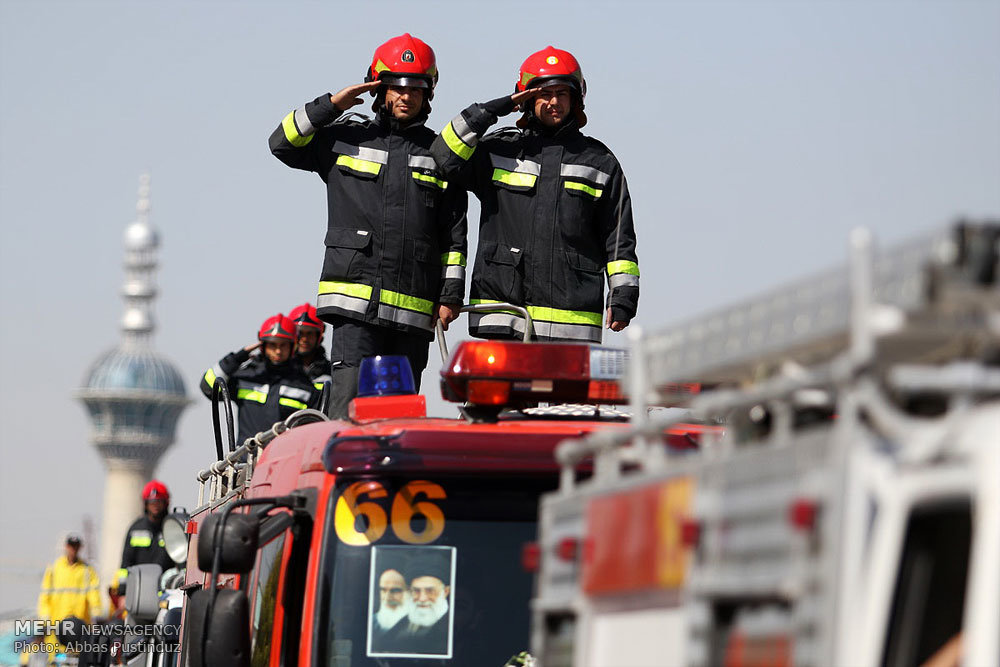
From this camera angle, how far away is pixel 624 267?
7.98 metres

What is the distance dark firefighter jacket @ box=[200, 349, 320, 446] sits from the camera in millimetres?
10227

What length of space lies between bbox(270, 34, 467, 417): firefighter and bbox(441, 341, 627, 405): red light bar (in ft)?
7.43

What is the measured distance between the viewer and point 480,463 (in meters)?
5.10

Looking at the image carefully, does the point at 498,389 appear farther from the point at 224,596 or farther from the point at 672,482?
the point at 672,482

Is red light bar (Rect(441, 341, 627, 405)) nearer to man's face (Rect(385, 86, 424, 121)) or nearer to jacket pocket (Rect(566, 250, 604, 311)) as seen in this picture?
jacket pocket (Rect(566, 250, 604, 311))

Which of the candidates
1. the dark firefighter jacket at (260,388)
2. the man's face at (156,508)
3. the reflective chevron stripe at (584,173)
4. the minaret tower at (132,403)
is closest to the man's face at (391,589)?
the reflective chevron stripe at (584,173)

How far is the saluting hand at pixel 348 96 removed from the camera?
780 cm

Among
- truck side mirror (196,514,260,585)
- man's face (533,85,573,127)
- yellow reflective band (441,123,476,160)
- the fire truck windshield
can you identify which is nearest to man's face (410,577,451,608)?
the fire truck windshield

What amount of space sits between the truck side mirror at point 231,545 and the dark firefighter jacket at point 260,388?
Answer: 5.07 meters

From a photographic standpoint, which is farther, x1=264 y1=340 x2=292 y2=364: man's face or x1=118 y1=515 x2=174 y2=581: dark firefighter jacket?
x1=118 y1=515 x2=174 y2=581: dark firefighter jacket

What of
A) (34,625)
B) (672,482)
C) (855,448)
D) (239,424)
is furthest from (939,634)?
(34,625)

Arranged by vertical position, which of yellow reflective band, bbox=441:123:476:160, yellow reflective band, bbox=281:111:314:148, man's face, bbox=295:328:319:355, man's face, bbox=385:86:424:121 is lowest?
man's face, bbox=295:328:319:355

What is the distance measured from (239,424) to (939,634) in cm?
765

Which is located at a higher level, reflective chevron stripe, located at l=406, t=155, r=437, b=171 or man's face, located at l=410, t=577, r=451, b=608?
reflective chevron stripe, located at l=406, t=155, r=437, b=171
